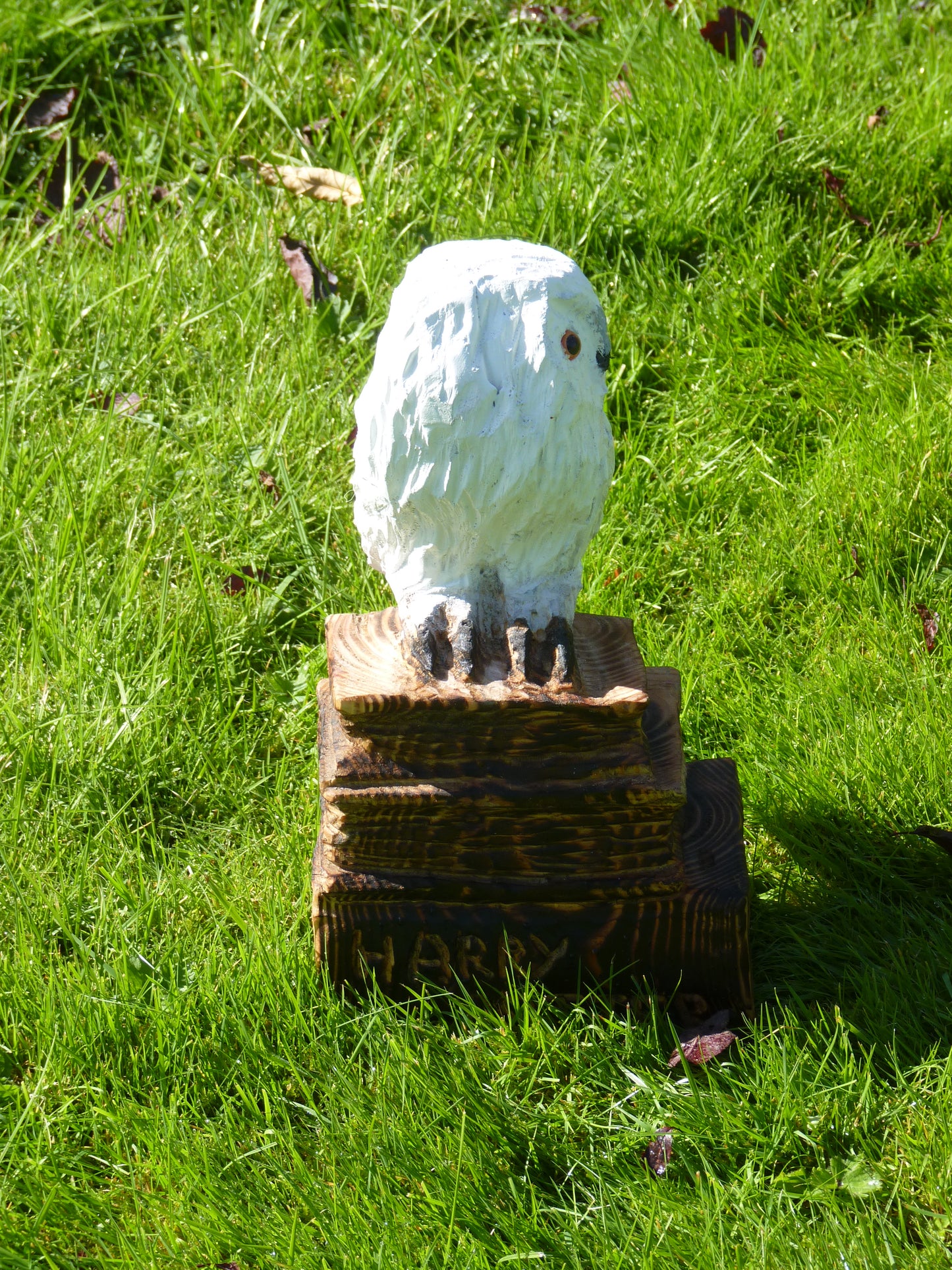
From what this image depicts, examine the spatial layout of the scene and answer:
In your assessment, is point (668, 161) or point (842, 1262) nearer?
point (842, 1262)

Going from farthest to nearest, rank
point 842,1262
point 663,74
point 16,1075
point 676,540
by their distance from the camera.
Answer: point 663,74 < point 676,540 < point 16,1075 < point 842,1262

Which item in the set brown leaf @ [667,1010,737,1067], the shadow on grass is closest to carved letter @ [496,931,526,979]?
brown leaf @ [667,1010,737,1067]

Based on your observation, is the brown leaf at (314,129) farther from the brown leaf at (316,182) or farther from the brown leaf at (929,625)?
the brown leaf at (929,625)

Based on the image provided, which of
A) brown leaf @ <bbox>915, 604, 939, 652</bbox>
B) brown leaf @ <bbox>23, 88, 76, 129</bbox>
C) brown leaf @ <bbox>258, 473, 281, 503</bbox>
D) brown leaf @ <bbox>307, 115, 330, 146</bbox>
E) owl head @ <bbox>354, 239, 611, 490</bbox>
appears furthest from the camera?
brown leaf @ <bbox>23, 88, 76, 129</bbox>

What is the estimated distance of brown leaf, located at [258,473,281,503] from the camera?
147 inches

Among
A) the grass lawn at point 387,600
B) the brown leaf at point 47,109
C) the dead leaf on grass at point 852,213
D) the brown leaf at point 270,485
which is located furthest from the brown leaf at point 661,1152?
the brown leaf at point 47,109

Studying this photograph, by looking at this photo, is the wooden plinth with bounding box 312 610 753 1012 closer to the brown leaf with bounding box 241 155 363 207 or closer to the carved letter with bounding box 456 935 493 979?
the carved letter with bounding box 456 935 493 979

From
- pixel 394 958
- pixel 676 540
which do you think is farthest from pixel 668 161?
pixel 394 958

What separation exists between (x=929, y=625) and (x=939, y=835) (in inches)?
28.7

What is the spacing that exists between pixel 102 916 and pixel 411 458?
116 centimetres

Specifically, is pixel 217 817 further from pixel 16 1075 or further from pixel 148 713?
pixel 16 1075

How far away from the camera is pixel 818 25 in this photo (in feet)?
14.8

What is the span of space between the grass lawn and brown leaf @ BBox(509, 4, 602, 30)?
3cm

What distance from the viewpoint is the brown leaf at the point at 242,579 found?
11.6 feet
